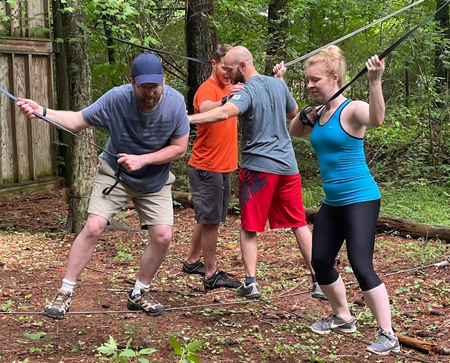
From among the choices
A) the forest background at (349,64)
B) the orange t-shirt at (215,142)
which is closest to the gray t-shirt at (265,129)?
the orange t-shirt at (215,142)

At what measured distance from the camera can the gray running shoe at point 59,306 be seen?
13.3 ft

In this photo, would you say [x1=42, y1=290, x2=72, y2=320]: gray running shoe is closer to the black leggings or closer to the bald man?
the bald man

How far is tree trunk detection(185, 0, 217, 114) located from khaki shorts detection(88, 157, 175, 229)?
584cm

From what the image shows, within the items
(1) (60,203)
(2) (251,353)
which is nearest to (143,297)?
(2) (251,353)

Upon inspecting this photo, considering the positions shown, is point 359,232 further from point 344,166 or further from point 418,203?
point 418,203

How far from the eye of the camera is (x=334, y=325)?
4.24 m

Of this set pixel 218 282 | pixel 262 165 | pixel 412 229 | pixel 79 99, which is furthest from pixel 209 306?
pixel 412 229

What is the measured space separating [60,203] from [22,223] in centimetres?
131

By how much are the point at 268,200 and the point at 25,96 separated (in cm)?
663

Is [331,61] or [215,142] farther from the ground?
[331,61]

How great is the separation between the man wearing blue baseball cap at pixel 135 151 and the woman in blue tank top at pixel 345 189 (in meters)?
1.03

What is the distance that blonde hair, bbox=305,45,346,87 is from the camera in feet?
13.0

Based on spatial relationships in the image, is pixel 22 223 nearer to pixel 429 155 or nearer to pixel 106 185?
pixel 106 185

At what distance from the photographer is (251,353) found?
3.90 m
